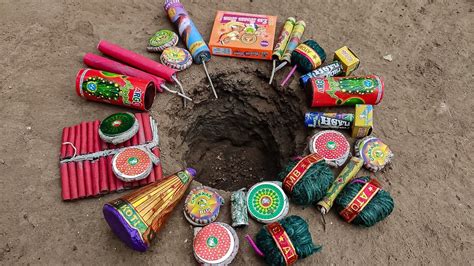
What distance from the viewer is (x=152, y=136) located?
3.63 metres

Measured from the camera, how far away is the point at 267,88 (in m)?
4.47


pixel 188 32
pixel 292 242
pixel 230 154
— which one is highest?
pixel 188 32

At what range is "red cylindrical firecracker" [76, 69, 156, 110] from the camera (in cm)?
371

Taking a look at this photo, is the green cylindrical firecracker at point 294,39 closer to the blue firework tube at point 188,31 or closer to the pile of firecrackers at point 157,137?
the pile of firecrackers at point 157,137

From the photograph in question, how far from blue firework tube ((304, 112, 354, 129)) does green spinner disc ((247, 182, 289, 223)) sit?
0.81 meters

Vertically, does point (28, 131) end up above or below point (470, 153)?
below

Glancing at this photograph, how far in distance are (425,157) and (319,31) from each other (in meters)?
1.91

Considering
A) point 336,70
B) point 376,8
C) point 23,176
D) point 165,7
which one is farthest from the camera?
point 376,8

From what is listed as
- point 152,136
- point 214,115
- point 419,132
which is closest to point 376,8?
point 419,132

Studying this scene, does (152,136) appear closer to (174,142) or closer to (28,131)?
(174,142)

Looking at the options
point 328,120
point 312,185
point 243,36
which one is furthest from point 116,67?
point 312,185

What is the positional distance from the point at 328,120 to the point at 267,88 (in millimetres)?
958

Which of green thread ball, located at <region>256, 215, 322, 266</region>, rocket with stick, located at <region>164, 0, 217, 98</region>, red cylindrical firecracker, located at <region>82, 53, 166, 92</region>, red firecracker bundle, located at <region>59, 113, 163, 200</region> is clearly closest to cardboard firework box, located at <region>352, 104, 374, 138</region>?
green thread ball, located at <region>256, 215, 322, 266</region>

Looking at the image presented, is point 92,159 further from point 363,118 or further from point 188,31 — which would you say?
point 363,118
